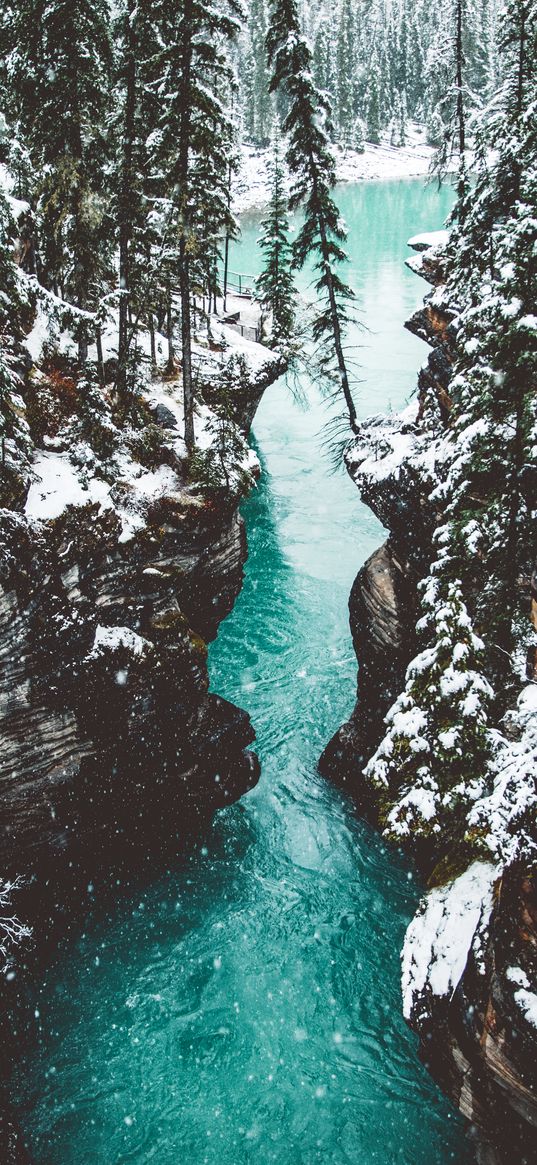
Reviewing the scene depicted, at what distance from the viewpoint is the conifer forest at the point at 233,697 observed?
1234 centimetres

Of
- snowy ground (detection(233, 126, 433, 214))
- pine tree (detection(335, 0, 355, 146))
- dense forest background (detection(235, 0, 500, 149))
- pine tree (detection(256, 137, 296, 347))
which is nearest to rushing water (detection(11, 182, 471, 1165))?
pine tree (detection(256, 137, 296, 347))

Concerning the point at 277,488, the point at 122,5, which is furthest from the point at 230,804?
the point at 122,5

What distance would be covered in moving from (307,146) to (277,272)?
709 inches

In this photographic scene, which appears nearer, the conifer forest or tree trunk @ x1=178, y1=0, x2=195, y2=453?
the conifer forest

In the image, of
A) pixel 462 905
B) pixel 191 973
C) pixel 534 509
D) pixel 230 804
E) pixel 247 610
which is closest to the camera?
pixel 462 905

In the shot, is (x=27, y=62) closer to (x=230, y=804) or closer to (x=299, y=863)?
(x=230, y=804)

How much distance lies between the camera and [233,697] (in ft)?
81.7

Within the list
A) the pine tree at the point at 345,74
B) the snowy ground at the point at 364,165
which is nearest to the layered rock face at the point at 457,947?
the snowy ground at the point at 364,165

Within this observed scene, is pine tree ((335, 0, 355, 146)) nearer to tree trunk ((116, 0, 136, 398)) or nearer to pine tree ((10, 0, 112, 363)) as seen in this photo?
tree trunk ((116, 0, 136, 398))

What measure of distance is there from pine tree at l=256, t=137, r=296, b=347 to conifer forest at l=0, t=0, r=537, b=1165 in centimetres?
1654

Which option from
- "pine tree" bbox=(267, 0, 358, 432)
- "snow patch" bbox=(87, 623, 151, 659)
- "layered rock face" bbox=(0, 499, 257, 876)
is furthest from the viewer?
"pine tree" bbox=(267, 0, 358, 432)

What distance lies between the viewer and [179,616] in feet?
59.8

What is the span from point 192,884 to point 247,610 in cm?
1370

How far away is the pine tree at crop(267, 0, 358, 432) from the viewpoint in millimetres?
20734
